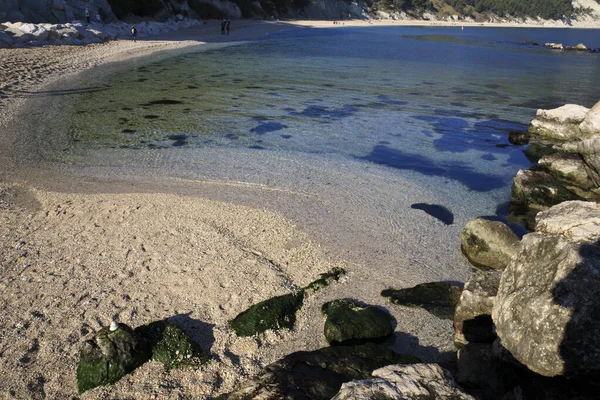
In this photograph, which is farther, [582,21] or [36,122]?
[582,21]

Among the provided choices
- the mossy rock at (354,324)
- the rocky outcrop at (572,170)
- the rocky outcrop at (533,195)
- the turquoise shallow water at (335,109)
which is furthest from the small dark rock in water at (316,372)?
the rocky outcrop at (572,170)

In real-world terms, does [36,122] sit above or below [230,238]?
above

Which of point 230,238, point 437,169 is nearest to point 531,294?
point 230,238

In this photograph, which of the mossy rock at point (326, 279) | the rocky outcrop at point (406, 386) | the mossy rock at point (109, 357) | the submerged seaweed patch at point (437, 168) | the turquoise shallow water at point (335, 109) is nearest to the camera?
the rocky outcrop at point (406, 386)

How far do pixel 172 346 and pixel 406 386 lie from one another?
333 centimetres

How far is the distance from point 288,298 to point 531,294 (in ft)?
11.3

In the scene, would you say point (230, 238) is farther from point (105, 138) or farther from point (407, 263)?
point (105, 138)

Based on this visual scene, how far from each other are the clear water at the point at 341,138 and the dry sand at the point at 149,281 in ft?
4.97

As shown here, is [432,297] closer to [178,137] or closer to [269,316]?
[269,316]

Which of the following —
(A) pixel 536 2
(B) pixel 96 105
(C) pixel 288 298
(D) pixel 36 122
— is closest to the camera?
(C) pixel 288 298

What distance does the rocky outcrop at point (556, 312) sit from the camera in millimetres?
4707

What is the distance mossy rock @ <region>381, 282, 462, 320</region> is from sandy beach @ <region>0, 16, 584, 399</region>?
20cm

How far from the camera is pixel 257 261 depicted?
8.09 metres

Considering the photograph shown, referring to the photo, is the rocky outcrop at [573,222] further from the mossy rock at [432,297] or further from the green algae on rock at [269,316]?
the green algae on rock at [269,316]
